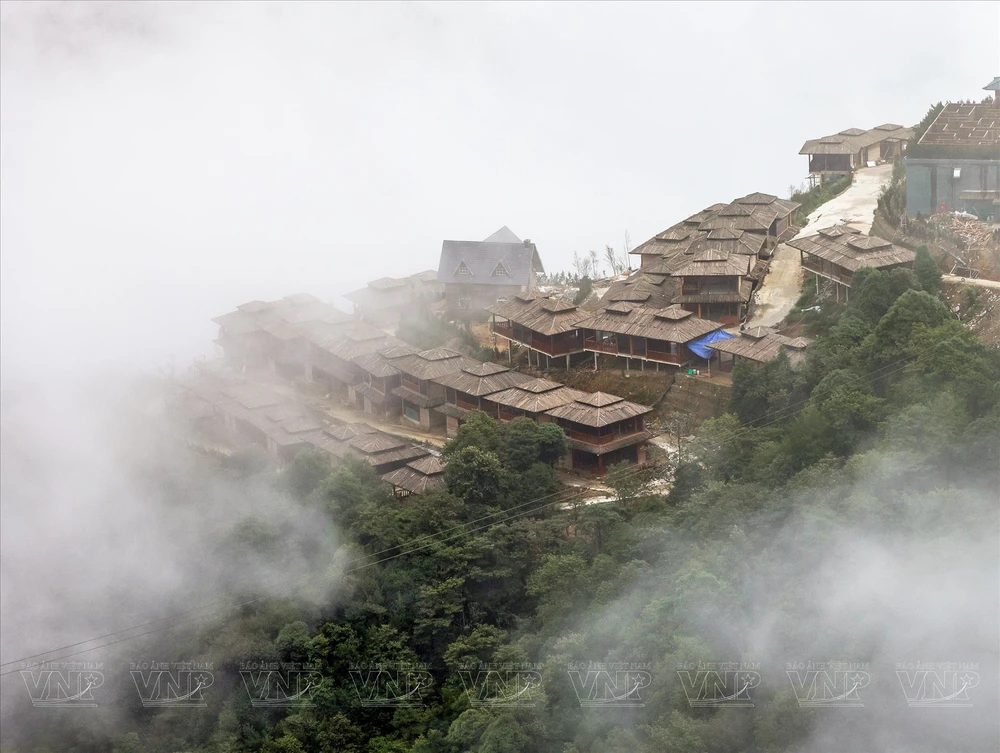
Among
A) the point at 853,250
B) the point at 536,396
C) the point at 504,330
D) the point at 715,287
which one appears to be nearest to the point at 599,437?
the point at 536,396

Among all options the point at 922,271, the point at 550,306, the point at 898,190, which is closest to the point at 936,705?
the point at 922,271

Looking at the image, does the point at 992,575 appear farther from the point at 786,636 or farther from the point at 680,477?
the point at 680,477

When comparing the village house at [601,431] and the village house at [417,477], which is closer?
the village house at [417,477]

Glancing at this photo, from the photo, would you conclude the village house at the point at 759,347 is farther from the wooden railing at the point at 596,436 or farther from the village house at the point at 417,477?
the village house at the point at 417,477

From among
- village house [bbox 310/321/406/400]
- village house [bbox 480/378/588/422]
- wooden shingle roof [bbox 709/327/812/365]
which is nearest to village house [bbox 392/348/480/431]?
village house [bbox 480/378/588/422]

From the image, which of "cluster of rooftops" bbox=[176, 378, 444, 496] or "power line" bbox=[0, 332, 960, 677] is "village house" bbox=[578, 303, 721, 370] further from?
"cluster of rooftops" bbox=[176, 378, 444, 496]

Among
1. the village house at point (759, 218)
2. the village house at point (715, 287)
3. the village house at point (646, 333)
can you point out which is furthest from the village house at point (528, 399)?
the village house at point (759, 218)

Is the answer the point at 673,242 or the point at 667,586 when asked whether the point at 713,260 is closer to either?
the point at 673,242
